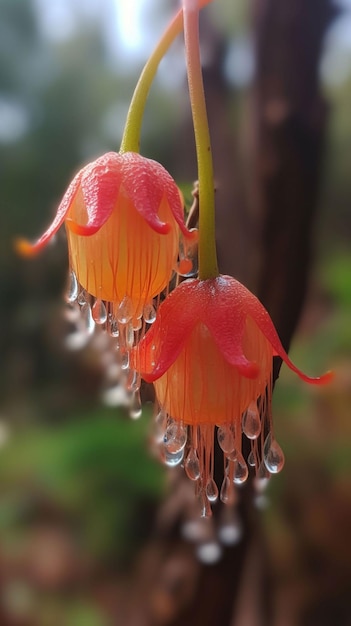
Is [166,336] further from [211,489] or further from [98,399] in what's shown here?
[98,399]

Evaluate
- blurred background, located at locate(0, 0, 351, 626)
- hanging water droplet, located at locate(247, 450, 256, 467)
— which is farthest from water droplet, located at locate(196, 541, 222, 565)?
hanging water droplet, located at locate(247, 450, 256, 467)

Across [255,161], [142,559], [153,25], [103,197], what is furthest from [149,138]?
[103,197]

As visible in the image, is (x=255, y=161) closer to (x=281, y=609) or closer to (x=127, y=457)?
(x=127, y=457)

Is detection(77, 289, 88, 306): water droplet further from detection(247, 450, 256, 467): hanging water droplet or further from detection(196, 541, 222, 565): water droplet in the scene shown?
detection(196, 541, 222, 565): water droplet

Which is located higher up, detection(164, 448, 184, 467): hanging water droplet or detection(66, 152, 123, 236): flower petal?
detection(66, 152, 123, 236): flower petal

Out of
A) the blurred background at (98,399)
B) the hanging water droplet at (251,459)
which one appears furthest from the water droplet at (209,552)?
the hanging water droplet at (251,459)

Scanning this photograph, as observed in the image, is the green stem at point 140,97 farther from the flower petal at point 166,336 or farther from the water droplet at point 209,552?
the water droplet at point 209,552

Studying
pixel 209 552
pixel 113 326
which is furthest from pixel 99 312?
pixel 209 552
